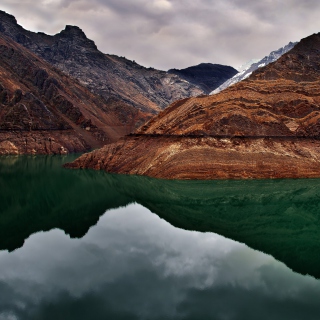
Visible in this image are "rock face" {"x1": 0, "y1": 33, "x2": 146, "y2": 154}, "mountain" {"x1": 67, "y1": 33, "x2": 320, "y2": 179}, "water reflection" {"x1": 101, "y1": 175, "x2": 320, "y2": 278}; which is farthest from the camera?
"rock face" {"x1": 0, "y1": 33, "x2": 146, "y2": 154}

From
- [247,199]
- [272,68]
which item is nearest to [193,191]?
[247,199]

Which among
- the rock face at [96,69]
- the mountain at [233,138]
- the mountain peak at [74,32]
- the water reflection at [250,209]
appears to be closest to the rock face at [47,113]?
the rock face at [96,69]

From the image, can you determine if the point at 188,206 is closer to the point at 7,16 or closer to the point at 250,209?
the point at 250,209

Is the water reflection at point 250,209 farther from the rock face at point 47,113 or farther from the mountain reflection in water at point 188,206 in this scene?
the rock face at point 47,113

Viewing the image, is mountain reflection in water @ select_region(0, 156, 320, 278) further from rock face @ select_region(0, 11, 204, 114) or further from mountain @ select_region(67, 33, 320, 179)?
rock face @ select_region(0, 11, 204, 114)

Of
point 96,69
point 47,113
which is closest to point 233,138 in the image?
point 47,113

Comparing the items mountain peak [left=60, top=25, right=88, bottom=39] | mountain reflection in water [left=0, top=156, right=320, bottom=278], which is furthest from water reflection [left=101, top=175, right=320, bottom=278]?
mountain peak [left=60, top=25, right=88, bottom=39]
